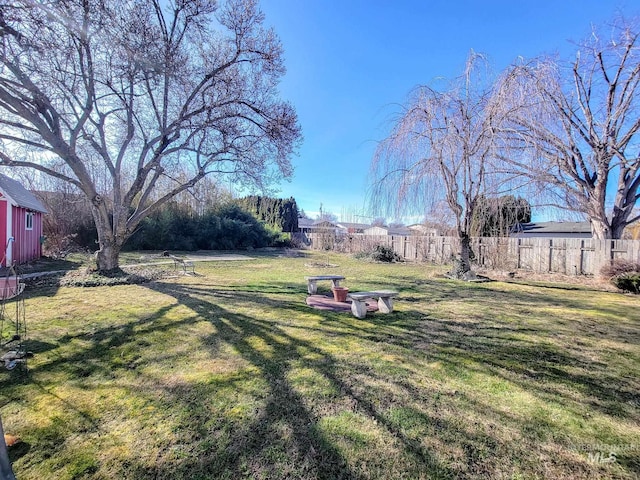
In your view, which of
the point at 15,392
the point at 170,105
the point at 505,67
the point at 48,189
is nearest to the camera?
the point at 15,392

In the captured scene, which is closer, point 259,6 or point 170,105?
point 259,6

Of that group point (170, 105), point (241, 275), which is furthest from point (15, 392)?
point (170, 105)

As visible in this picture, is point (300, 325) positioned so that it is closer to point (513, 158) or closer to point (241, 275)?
point (241, 275)

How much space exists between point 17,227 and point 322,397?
1320 centimetres

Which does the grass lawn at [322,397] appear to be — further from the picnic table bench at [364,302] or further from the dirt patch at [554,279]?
the dirt patch at [554,279]

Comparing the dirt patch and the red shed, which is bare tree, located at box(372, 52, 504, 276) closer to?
the dirt patch

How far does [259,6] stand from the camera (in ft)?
28.6

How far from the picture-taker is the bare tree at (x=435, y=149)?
7.88m

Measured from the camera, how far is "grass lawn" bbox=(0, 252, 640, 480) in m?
1.76

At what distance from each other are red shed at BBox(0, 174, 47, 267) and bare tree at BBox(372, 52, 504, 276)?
10.9 meters

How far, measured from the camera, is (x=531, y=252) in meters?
11.9

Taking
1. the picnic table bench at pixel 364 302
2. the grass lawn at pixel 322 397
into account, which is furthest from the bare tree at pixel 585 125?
the picnic table bench at pixel 364 302

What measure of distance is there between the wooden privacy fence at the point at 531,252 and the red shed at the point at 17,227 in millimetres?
14423

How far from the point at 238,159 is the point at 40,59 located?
497 cm
